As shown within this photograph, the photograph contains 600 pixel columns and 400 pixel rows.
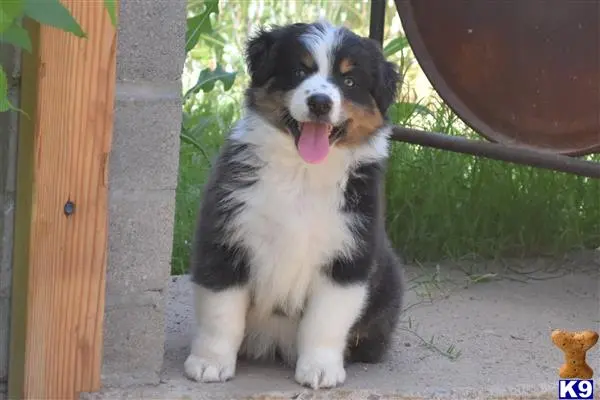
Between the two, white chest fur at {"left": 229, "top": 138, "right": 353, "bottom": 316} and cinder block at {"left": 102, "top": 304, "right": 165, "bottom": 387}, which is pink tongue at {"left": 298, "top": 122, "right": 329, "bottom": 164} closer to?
white chest fur at {"left": 229, "top": 138, "right": 353, "bottom": 316}

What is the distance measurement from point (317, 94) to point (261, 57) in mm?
302

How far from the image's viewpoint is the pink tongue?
3.11 metres

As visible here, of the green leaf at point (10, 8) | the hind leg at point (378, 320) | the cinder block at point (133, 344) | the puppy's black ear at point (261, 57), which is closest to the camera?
the green leaf at point (10, 8)

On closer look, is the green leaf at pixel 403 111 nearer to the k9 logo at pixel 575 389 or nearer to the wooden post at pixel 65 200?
the k9 logo at pixel 575 389

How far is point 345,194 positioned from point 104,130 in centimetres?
75

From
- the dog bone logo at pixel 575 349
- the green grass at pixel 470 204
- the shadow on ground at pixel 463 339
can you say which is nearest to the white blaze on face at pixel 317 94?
the shadow on ground at pixel 463 339

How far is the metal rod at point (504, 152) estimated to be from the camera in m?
4.02

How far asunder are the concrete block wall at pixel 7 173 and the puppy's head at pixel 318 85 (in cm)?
74

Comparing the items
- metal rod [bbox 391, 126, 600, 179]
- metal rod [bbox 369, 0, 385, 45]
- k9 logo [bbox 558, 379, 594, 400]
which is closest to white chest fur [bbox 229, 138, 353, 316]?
k9 logo [bbox 558, 379, 594, 400]

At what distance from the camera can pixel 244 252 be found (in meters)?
3.09

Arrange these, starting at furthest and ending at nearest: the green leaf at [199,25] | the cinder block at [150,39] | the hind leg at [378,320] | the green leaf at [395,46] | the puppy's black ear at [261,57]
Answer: the green leaf at [395,46] < the green leaf at [199,25] < the hind leg at [378,320] < the puppy's black ear at [261,57] < the cinder block at [150,39]

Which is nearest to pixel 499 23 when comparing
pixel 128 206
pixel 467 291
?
pixel 467 291

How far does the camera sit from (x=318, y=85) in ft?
10.1

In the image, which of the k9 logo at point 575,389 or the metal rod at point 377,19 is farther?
the metal rod at point 377,19
